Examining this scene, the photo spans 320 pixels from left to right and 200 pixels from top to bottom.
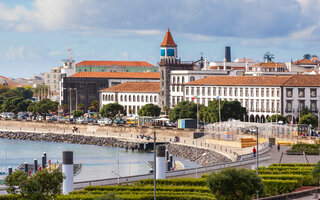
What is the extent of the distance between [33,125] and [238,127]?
62928 mm

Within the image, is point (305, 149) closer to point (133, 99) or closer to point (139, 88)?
point (133, 99)

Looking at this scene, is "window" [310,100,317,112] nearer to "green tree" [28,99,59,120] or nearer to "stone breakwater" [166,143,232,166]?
"stone breakwater" [166,143,232,166]

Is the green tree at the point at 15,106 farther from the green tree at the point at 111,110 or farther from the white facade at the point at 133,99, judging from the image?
the green tree at the point at 111,110

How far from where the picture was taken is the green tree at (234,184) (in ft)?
170

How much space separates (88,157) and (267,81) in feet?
131

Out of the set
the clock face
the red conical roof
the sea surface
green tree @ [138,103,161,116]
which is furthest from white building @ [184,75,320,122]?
the sea surface

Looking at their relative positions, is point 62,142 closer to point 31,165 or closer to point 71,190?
point 31,165

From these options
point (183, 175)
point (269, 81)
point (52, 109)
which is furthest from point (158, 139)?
point (183, 175)

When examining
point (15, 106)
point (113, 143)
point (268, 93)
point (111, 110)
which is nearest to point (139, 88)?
point (111, 110)

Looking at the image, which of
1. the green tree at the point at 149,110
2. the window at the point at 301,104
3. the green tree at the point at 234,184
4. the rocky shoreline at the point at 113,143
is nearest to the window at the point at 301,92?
the window at the point at 301,104

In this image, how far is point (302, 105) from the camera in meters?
134

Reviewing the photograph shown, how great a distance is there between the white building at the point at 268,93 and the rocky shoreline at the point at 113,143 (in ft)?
67.6

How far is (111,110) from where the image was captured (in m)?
161

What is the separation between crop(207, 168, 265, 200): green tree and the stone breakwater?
45.4m
